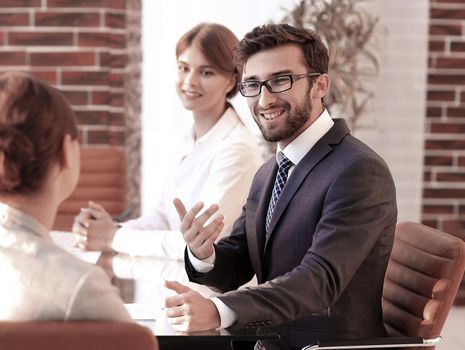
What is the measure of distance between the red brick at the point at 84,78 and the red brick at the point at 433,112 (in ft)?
5.90

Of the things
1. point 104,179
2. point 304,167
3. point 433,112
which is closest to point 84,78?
point 104,179

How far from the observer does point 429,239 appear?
2328 millimetres

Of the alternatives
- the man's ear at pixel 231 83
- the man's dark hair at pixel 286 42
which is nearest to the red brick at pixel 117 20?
the man's ear at pixel 231 83

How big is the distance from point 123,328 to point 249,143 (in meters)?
1.84

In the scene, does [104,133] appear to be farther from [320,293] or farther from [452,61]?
[320,293]

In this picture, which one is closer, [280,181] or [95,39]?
[280,181]

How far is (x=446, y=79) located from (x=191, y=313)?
11.3ft

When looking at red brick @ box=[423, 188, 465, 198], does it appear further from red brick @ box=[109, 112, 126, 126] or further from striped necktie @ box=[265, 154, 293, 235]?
striped necktie @ box=[265, 154, 293, 235]

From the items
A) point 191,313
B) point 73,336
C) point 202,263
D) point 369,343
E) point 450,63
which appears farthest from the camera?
point 450,63

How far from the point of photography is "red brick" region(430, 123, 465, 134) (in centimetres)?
493

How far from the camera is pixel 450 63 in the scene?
4898mm

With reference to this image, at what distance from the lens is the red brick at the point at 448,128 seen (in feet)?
16.2

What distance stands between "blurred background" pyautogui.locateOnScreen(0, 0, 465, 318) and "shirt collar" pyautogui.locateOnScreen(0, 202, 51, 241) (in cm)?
323

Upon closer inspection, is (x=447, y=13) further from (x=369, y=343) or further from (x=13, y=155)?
(x=13, y=155)
